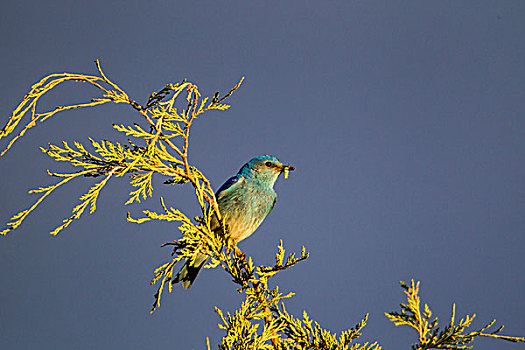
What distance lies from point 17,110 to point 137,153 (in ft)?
2.63

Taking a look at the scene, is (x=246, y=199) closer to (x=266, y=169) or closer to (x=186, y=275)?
(x=266, y=169)

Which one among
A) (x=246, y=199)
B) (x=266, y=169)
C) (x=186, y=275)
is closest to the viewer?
(x=186, y=275)

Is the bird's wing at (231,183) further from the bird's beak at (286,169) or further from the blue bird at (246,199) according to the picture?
the bird's beak at (286,169)

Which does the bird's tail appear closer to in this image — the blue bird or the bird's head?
the blue bird

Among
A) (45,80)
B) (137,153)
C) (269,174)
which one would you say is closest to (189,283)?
(269,174)

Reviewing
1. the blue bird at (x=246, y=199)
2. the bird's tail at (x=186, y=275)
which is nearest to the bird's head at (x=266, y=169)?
the blue bird at (x=246, y=199)

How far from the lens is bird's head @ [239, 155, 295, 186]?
4.83 meters

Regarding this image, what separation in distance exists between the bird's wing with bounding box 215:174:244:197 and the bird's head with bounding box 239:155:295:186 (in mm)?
82

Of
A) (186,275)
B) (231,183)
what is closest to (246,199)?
(231,183)

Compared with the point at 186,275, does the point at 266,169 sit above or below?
above

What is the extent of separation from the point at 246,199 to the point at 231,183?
0.38 m

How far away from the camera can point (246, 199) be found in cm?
463

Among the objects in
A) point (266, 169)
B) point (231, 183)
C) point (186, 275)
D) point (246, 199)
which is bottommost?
point (186, 275)

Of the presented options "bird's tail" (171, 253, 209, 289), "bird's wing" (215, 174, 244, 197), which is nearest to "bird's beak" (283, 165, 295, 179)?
"bird's wing" (215, 174, 244, 197)
